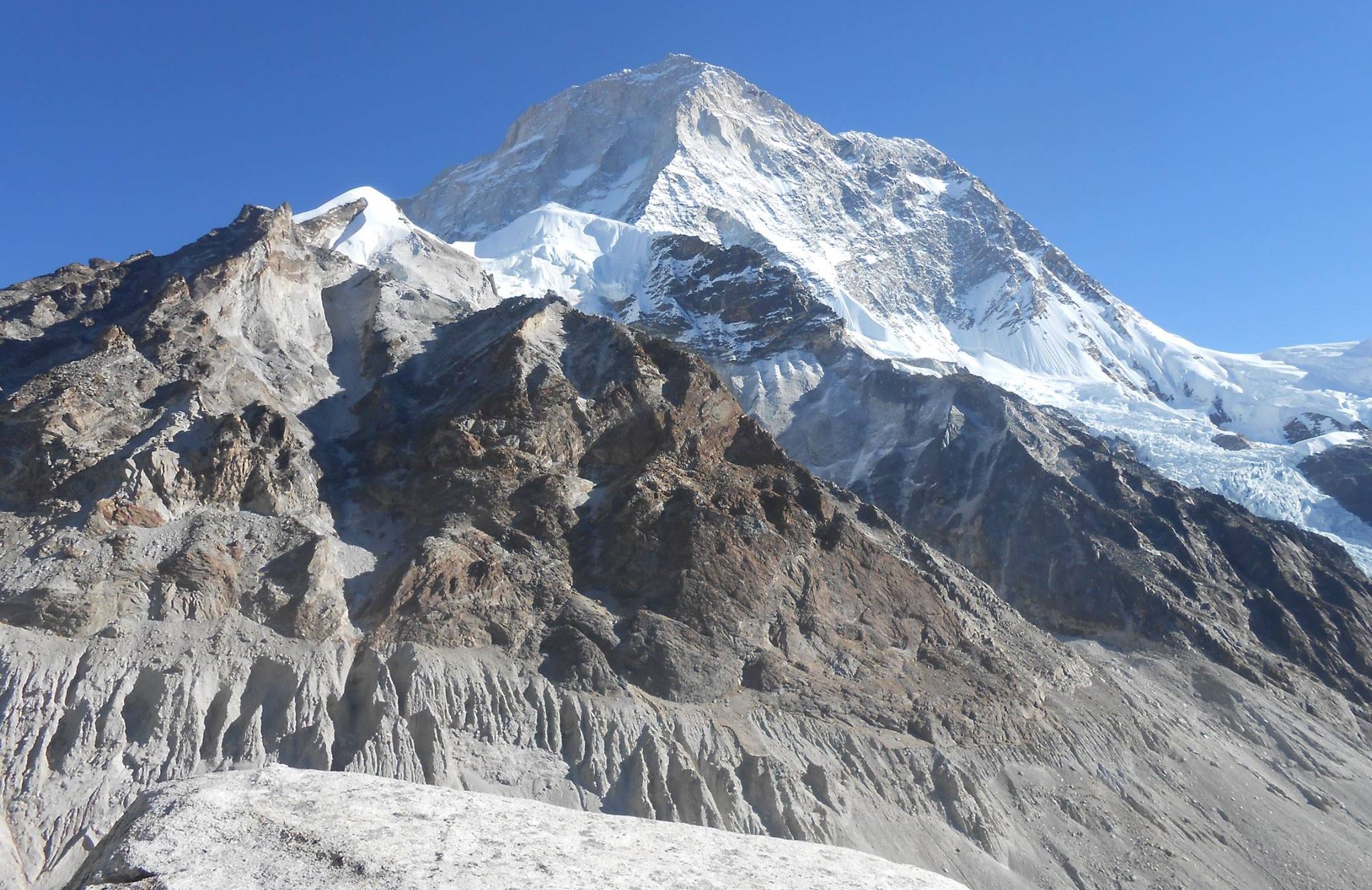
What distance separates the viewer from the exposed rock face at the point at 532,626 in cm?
3209

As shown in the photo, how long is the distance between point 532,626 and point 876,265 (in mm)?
145840

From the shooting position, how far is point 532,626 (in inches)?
1558

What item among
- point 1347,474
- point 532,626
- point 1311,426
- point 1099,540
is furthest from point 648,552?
point 1311,426

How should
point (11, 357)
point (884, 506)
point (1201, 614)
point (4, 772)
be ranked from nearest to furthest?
point (4, 772) < point (11, 357) < point (1201, 614) < point (884, 506)

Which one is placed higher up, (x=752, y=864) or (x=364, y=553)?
(x=364, y=553)

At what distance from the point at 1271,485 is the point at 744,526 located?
77781mm

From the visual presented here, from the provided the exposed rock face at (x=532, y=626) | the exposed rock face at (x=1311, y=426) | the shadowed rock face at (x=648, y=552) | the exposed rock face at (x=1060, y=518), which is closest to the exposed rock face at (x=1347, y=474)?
the exposed rock face at (x=1060, y=518)

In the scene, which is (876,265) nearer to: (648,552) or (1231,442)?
(1231,442)

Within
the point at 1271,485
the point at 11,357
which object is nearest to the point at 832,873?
the point at 11,357

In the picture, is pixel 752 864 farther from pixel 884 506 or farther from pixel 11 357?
pixel 884 506

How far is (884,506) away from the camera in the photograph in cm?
7688

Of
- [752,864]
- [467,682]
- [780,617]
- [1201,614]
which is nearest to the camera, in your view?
[752,864]

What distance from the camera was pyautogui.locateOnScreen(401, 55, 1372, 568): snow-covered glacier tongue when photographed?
12544 cm

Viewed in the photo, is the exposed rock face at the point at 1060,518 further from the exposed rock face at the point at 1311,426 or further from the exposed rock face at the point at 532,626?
the exposed rock face at the point at 1311,426
